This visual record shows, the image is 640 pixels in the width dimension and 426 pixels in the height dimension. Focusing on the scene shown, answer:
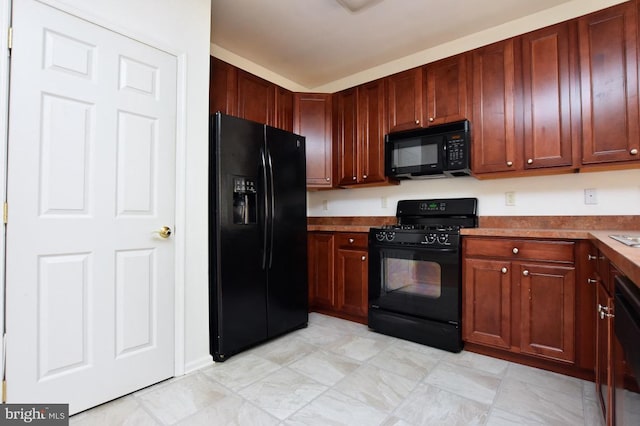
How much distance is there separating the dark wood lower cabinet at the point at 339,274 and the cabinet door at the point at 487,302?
877 mm

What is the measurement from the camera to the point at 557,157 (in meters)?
2.16

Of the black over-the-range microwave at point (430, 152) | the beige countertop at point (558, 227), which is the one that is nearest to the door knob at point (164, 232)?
the beige countertop at point (558, 227)

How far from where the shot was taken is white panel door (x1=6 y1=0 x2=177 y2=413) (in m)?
1.46

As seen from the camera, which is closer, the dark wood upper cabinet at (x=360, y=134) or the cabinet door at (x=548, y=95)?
the cabinet door at (x=548, y=95)

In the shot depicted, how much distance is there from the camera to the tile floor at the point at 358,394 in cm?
156

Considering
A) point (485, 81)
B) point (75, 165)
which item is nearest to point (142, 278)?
point (75, 165)

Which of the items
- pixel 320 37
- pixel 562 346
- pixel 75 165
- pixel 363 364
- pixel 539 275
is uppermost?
pixel 320 37

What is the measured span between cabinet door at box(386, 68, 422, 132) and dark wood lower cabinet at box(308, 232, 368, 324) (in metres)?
1.08

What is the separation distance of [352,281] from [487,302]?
1.15 metres

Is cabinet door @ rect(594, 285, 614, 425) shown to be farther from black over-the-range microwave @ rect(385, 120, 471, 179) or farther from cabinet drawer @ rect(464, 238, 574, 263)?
black over-the-range microwave @ rect(385, 120, 471, 179)

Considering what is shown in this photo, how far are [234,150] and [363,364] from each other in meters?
1.73

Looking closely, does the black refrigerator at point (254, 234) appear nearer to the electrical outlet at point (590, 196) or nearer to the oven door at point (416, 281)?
the oven door at point (416, 281)

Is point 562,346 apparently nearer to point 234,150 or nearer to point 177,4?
point 234,150

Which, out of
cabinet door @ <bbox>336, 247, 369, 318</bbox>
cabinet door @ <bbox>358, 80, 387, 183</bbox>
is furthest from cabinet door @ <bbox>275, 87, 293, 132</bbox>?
cabinet door @ <bbox>336, 247, 369, 318</bbox>
